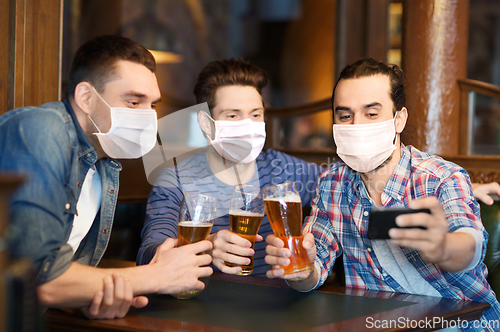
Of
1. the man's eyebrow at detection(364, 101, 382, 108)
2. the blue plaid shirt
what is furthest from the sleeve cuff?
the man's eyebrow at detection(364, 101, 382, 108)

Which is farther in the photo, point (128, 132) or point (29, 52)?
point (29, 52)

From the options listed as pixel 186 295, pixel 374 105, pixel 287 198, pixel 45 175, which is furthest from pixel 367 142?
pixel 45 175

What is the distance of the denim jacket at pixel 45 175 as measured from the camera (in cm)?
110

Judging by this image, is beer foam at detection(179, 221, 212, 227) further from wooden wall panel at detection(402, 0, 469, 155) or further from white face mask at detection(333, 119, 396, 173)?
wooden wall panel at detection(402, 0, 469, 155)

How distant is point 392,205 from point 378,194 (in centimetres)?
8

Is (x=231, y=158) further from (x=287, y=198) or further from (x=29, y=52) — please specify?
(x=29, y=52)

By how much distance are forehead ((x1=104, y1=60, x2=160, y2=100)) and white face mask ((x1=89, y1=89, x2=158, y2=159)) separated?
6 centimetres

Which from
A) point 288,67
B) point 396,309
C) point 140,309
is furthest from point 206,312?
point 288,67

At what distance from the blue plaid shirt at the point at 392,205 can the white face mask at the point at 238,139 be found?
0.37 meters

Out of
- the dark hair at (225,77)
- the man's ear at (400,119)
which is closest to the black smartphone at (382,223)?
the man's ear at (400,119)

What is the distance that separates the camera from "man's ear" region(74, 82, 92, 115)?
5.25 feet

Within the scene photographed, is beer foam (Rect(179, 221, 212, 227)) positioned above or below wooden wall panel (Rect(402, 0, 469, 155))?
below

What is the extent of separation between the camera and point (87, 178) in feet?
5.26

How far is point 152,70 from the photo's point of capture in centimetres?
172
